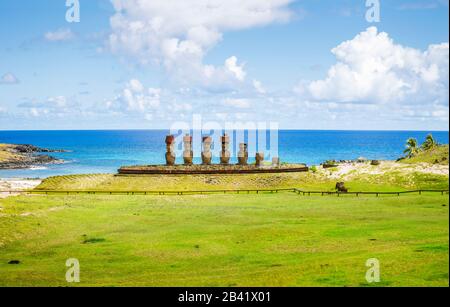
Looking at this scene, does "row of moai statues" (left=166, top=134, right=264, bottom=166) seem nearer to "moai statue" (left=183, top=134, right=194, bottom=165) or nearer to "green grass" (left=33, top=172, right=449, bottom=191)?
"moai statue" (left=183, top=134, right=194, bottom=165)

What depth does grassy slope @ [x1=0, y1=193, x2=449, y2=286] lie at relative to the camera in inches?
1131

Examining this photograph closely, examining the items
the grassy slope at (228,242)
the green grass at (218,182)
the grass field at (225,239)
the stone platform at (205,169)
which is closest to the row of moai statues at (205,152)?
the stone platform at (205,169)

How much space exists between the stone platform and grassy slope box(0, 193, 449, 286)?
95.3 feet

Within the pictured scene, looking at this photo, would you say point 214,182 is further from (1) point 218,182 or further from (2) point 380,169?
(2) point 380,169

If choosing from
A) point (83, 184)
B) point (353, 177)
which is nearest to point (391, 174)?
point (353, 177)

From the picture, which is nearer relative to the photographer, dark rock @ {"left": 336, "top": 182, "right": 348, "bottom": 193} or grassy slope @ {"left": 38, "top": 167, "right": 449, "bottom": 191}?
dark rock @ {"left": 336, "top": 182, "right": 348, "bottom": 193}

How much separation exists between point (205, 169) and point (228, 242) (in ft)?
173

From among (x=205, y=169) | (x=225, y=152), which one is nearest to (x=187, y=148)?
(x=205, y=169)

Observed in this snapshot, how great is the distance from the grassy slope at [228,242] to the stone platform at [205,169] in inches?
1143

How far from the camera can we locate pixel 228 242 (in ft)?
124

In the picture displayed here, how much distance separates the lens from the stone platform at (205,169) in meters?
88.2

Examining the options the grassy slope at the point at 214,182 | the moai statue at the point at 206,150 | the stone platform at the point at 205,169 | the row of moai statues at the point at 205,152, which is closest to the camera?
the grassy slope at the point at 214,182

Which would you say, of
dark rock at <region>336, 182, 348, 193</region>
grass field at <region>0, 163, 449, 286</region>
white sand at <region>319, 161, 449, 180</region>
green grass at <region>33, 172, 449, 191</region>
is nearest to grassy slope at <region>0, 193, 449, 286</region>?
grass field at <region>0, 163, 449, 286</region>

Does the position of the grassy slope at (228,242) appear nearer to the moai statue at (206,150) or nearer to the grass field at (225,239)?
the grass field at (225,239)
